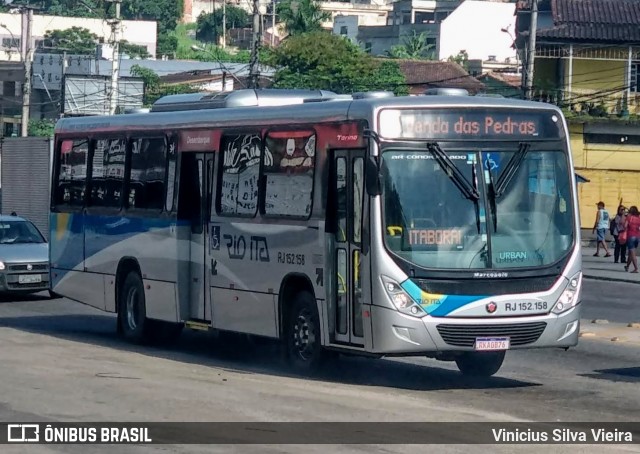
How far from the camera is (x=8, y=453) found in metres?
9.13

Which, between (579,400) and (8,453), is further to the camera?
(579,400)

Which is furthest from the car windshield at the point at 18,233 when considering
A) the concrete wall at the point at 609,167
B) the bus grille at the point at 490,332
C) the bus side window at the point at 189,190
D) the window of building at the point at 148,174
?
the concrete wall at the point at 609,167

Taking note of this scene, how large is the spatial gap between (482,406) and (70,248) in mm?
9568

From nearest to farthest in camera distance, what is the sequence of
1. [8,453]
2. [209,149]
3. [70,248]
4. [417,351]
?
[8,453]
[417,351]
[209,149]
[70,248]

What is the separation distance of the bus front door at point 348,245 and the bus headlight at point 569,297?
1.99 meters

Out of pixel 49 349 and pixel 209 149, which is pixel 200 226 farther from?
pixel 49 349

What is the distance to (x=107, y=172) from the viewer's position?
19.1 metres

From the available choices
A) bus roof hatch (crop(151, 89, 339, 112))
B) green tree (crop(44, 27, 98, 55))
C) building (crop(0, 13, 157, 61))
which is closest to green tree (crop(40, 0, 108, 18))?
building (crop(0, 13, 157, 61))

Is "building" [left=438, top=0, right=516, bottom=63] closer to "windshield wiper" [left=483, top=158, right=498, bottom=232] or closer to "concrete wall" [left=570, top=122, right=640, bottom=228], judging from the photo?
"concrete wall" [left=570, top=122, right=640, bottom=228]

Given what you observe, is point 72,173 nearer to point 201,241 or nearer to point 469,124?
point 201,241

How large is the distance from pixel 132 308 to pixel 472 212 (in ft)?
22.0

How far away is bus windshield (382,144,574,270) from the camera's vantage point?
13.2m

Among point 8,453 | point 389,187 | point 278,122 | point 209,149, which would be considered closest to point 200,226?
point 209,149

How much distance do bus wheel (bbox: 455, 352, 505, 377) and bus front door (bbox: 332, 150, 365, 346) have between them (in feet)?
5.07
